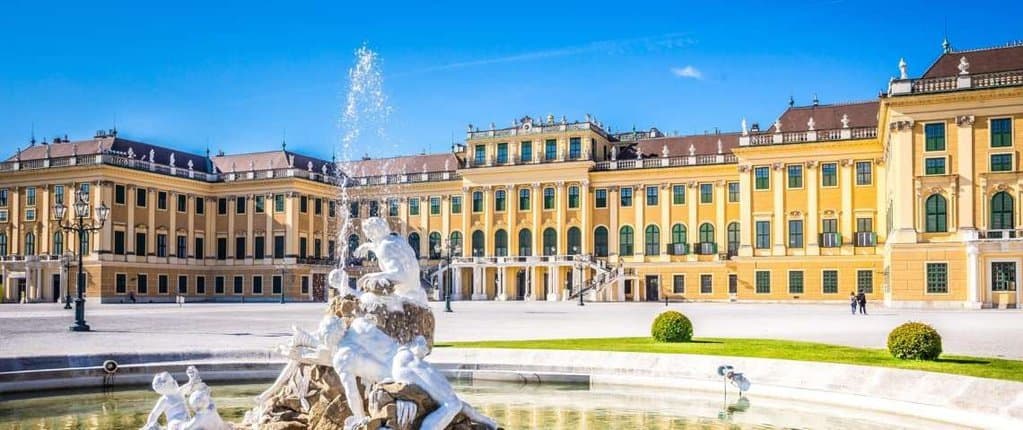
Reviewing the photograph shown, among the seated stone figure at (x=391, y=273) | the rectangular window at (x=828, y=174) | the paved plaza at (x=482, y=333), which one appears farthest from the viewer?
the rectangular window at (x=828, y=174)

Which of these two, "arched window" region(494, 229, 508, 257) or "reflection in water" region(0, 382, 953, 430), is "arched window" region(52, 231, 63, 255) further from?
"reflection in water" region(0, 382, 953, 430)

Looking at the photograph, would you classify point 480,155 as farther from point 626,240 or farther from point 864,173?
point 864,173

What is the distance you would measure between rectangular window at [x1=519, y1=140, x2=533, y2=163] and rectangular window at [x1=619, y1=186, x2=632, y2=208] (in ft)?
22.2

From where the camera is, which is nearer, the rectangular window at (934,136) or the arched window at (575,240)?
the rectangular window at (934,136)

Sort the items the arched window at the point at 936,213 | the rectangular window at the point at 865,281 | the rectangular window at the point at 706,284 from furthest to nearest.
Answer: the rectangular window at the point at 706,284 → the rectangular window at the point at 865,281 → the arched window at the point at 936,213

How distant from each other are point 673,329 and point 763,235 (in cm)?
3884

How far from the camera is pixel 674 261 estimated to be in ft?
196

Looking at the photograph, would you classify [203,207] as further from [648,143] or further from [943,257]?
[943,257]

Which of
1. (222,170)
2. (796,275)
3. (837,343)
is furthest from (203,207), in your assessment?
(837,343)

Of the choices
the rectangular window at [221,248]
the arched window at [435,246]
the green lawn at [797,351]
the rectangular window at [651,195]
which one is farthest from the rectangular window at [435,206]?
the green lawn at [797,351]

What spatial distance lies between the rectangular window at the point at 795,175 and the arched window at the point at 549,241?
53.8ft

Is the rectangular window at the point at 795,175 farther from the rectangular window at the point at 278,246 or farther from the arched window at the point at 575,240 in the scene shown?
the rectangular window at the point at 278,246

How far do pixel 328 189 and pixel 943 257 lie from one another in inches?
1742

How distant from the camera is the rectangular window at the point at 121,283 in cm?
5938
